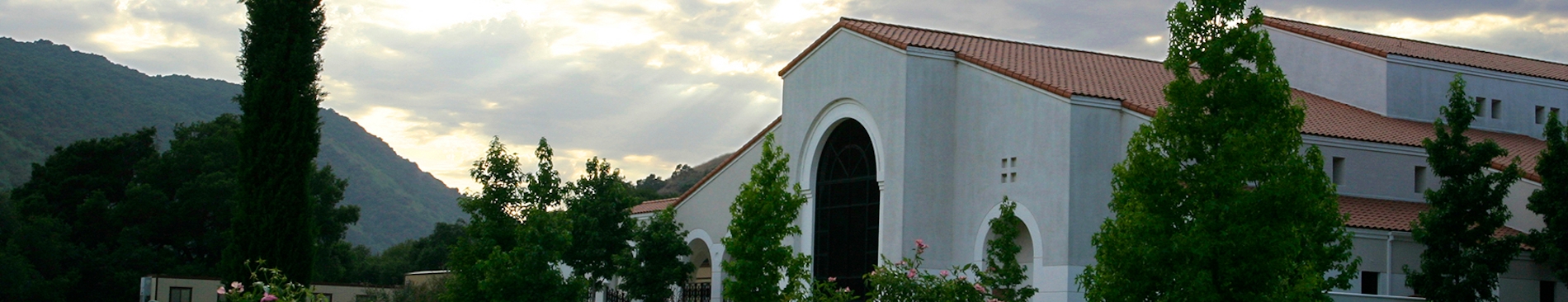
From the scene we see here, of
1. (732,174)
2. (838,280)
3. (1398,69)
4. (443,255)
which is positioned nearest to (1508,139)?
(1398,69)

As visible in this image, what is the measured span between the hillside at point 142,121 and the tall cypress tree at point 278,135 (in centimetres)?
7182

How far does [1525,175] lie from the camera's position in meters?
27.6

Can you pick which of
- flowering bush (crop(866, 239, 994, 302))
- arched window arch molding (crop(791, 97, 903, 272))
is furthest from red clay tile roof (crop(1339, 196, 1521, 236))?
flowering bush (crop(866, 239, 994, 302))

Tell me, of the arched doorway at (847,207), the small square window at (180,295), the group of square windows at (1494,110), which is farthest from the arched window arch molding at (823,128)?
the small square window at (180,295)

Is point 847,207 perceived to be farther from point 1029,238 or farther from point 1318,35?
point 1318,35

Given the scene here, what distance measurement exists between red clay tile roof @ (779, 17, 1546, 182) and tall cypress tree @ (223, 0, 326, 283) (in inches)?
454

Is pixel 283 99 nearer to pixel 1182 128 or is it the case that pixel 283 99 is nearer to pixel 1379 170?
pixel 1182 128

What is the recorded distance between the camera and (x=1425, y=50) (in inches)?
1441

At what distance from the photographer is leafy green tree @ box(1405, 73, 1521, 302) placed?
80.4 ft

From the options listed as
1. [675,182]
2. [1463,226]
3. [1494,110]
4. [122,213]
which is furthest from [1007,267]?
[675,182]

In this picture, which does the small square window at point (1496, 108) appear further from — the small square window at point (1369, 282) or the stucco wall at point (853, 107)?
the stucco wall at point (853, 107)

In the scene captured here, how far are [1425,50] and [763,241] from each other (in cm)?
2207

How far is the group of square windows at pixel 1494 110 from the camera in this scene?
34.3 m

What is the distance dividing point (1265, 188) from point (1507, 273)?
15.2 m
